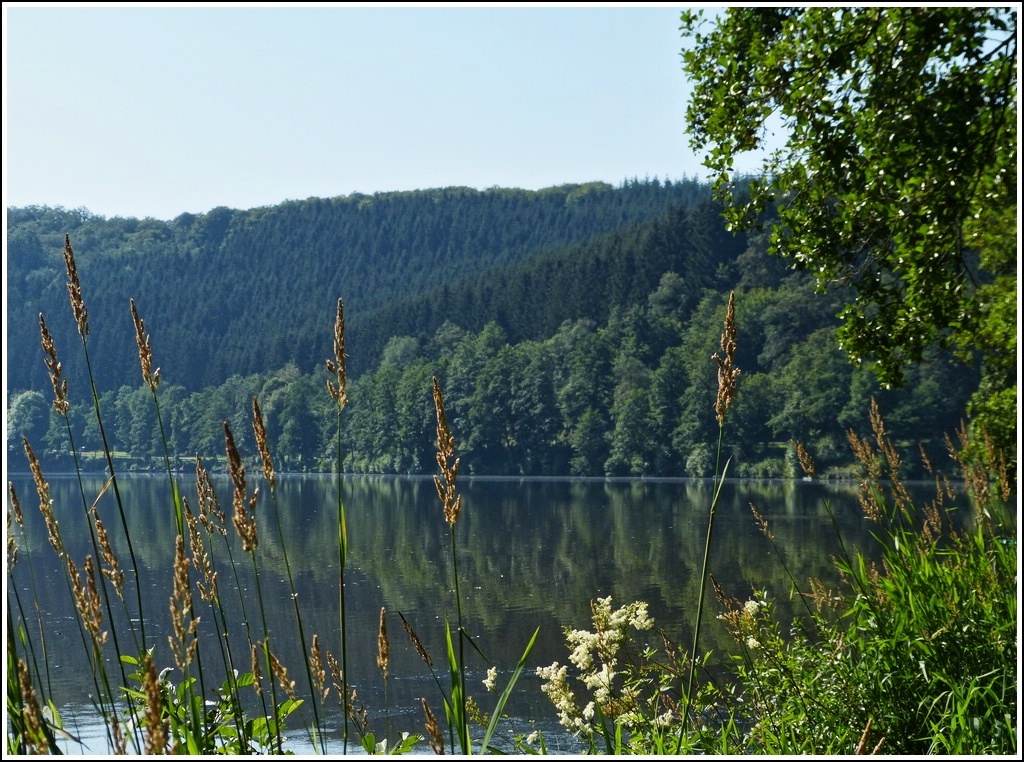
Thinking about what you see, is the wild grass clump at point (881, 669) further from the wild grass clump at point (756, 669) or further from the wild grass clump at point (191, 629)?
the wild grass clump at point (191, 629)

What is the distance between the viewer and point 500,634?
12516mm

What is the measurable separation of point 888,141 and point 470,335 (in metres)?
14.5

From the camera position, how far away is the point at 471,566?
17.5 m

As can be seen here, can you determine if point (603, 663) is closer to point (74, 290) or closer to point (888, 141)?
point (888, 141)

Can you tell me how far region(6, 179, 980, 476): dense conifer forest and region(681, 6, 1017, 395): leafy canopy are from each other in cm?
51

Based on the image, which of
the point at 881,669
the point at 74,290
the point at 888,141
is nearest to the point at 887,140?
the point at 888,141

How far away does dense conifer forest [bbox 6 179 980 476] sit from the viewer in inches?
163

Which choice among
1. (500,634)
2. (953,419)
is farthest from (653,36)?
(500,634)

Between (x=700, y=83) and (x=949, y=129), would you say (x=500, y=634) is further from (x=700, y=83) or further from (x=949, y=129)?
(x=949, y=129)

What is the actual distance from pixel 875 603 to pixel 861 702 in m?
0.54

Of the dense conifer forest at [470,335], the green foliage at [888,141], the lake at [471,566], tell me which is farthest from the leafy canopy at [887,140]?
the lake at [471,566]

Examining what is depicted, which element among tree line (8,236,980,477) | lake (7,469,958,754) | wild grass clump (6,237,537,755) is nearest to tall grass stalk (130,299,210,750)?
wild grass clump (6,237,537,755)

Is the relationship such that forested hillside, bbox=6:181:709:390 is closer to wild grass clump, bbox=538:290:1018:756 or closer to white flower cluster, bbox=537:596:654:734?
white flower cluster, bbox=537:596:654:734

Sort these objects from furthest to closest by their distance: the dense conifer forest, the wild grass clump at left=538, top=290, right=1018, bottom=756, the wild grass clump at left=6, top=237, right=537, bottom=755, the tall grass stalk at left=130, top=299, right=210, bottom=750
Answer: the dense conifer forest < the wild grass clump at left=538, top=290, right=1018, bottom=756 < the wild grass clump at left=6, top=237, right=537, bottom=755 < the tall grass stalk at left=130, top=299, right=210, bottom=750
